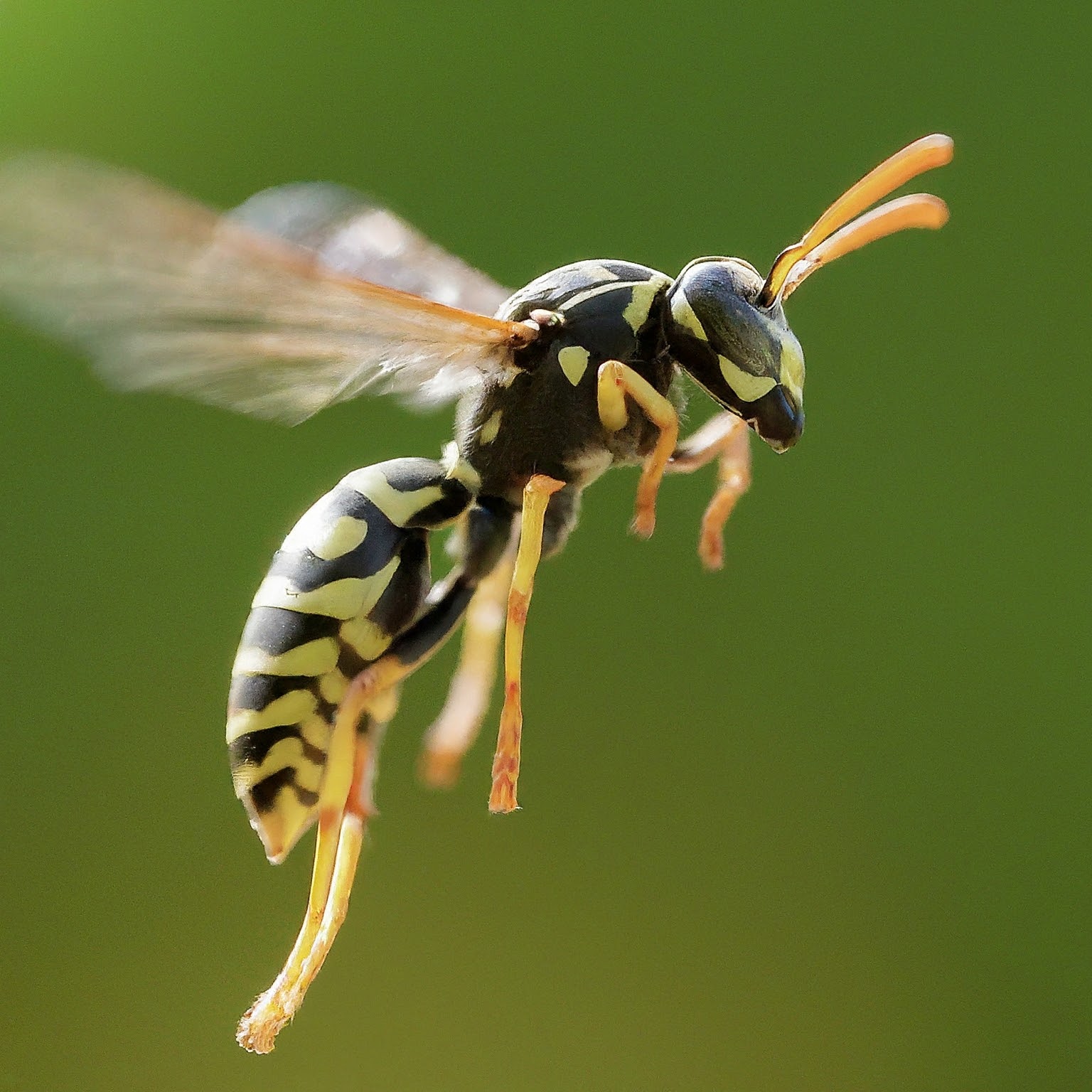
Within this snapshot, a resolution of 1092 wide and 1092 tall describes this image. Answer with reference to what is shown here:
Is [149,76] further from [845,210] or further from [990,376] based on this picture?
[845,210]

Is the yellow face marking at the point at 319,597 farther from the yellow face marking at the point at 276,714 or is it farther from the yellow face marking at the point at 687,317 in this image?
the yellow face marking at the point at 687,317

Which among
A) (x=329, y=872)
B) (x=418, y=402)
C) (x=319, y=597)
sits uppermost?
(x=418, y=402)

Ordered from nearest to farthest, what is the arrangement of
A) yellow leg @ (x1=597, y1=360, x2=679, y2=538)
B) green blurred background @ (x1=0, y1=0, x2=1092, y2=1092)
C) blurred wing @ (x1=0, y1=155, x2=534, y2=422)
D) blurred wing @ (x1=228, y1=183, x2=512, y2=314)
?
blurred wing @ (x1=0, y1=155, x2=534, y2=422)
yellow leg @ (x1=597, y1=360, x2=679, y2=538)
blurred wing @ (x1=228, y1=183, x2=512, y2=314)
green blurred background @ (x1=0, y1=0, x2=1092, y2=1092)

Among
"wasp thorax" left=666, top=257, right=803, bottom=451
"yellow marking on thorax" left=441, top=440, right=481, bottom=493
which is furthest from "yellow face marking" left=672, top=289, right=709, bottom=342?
"yellow marking on thorax" left=441, top=440, right=481, bottom=493

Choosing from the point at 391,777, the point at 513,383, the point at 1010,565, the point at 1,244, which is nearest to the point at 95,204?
the point at 1,244

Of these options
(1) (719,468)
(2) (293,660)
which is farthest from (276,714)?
(1) (719,468)

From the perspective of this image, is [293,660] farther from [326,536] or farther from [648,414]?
[648,414]

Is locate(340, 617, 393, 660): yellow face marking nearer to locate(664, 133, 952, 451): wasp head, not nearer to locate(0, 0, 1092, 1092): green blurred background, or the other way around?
locate(664, 133, 952, 451): wasp head
